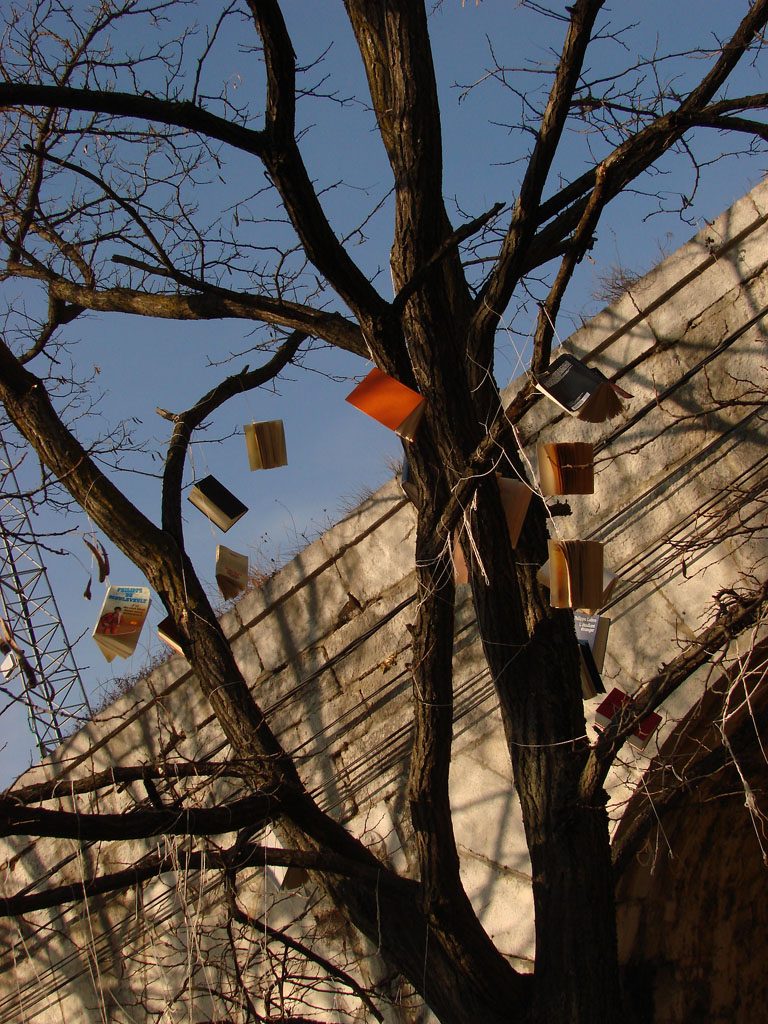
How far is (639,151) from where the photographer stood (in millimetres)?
2443

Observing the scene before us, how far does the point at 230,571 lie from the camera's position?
3.44m

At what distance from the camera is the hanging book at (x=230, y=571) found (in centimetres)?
339

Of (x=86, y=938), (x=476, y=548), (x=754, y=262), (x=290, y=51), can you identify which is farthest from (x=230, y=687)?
(x=754, y=262)

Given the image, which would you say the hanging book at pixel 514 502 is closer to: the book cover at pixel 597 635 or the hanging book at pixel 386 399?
the hanging book at pixel 386 399

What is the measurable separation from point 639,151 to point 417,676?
156 cm

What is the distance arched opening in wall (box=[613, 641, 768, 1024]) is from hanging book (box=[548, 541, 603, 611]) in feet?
2.76

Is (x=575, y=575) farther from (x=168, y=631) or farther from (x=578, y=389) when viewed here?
(x=168, y=631)

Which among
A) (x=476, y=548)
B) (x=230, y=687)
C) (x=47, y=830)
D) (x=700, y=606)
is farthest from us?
(x=700, y=606)

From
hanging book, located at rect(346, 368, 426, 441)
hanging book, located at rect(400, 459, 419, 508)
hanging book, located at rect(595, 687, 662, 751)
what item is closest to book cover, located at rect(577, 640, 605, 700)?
hanging book, located at rect(595, 687, 662, 751)

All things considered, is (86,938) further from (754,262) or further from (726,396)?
(754,262)

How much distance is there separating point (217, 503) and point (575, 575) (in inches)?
60.8

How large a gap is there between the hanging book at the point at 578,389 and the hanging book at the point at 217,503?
57.9 inches

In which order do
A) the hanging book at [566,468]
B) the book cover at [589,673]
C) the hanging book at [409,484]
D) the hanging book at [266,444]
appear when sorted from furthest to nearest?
the hanging book at [266,444] → the book cover at [589,673] → the hanging book at [409,484] → the hanging book at [566,468]

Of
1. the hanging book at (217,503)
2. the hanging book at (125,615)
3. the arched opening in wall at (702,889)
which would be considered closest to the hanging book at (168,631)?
the hanging book at (125,615)
